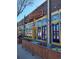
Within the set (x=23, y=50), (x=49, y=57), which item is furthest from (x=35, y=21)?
(x=49, y=57)

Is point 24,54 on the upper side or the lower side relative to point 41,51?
lower

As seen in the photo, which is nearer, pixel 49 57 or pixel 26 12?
pixel 49 57

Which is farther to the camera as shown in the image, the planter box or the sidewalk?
the sidewalk

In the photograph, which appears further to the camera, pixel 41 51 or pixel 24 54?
pixel 24 54

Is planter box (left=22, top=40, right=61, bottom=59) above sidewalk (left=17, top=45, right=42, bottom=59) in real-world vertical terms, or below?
above

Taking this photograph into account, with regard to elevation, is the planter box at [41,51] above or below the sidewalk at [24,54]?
above

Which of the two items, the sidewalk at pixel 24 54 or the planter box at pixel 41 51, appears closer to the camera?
Answer: the planter box at pixel 41 51
